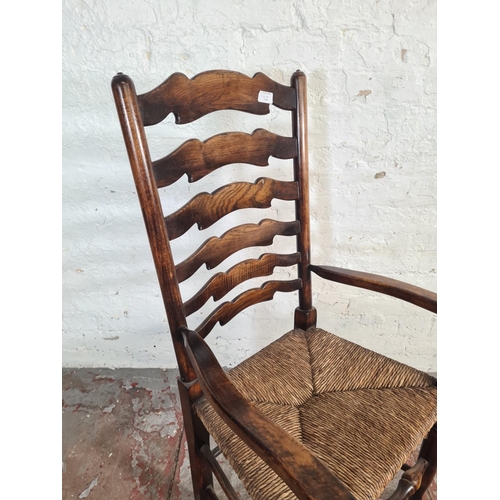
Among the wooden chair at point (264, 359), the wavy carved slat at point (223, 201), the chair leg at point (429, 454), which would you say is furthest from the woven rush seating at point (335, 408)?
the wavy carved slat at point (223, 201)

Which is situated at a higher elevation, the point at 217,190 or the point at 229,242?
the point at 217,190

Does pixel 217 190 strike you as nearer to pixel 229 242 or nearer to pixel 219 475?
pixel 229 242

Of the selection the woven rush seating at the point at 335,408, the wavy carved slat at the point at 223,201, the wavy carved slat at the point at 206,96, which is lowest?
the woven rush seating at the point at 335,408

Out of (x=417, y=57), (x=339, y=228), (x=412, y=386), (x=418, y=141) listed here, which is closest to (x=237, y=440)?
(x=412, y=386)

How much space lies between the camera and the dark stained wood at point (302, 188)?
0.87 m

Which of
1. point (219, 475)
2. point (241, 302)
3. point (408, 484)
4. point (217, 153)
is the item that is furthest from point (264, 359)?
point (217, 153)

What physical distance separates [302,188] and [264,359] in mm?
449

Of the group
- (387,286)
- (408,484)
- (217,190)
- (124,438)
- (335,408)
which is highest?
(217,190)

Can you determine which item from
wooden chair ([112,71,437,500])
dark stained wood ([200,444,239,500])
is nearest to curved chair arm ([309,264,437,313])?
wooden chair ([112,71,437,500])

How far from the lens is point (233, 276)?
0.88 metres

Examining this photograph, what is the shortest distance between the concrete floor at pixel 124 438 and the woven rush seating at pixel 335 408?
0.48m

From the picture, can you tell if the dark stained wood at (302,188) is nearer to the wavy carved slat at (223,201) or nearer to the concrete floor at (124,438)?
the wavy carved slat at (223,201)

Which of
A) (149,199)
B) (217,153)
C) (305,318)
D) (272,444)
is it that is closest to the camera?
(272,444)
